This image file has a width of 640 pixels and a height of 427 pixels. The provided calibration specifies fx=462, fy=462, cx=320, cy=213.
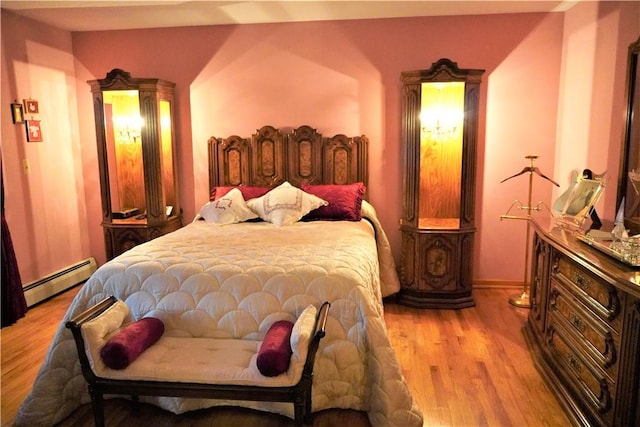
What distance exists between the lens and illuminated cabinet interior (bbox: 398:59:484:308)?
3645mm

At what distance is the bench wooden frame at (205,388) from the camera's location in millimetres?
1949

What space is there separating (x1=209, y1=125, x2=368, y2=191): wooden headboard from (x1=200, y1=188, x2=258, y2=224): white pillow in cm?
46

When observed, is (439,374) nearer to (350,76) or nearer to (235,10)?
(350,76)

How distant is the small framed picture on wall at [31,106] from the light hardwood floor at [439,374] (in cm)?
165

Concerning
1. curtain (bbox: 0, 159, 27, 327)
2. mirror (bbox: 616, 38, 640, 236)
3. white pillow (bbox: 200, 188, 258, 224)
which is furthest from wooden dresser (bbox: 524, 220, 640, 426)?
curtain (bbox: 0, 159, 27, 327)

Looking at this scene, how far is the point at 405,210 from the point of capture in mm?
3832

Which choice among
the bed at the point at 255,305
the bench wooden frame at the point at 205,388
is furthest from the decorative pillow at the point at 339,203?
the bench wooden frame at the point at 205,388

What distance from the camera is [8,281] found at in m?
3.49

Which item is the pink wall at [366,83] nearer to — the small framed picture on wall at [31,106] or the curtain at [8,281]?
the small framed picture on wall at [31,106]

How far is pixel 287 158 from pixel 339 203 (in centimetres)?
72

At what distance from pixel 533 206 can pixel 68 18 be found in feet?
14.4

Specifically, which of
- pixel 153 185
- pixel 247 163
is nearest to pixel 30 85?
pixel 153 185

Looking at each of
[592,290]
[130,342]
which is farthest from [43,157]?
[592,290]

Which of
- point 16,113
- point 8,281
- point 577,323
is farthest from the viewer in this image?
point 16,113
